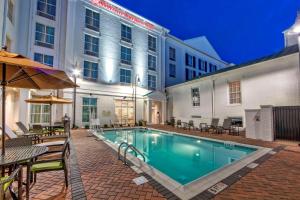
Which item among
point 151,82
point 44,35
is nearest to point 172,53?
point 151,82

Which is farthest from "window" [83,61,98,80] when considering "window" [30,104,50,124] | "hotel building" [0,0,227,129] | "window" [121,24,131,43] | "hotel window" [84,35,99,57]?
"window" [121,24,131,43]

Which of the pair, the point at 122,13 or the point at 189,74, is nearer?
the point at 122,13

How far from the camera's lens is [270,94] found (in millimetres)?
10922

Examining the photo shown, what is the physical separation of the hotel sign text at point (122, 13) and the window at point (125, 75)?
20.2ft

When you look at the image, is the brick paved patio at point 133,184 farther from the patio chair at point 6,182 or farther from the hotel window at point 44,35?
the hotel window at point 44,35

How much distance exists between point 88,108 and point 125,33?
960 cm

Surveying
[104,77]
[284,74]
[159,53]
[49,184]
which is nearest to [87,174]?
[49,184]

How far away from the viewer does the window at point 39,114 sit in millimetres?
13188

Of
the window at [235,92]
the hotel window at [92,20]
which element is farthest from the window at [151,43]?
the window at [235,92]

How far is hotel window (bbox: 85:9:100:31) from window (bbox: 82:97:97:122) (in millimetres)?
7221

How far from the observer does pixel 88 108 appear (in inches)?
615

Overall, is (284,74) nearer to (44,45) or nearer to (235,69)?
(235,69)

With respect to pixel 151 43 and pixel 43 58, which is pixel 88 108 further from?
pixel 151 43

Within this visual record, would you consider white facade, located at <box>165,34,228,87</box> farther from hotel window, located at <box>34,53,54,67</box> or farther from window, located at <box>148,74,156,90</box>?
hotel window, located at <box>34,53,54,67</box>
